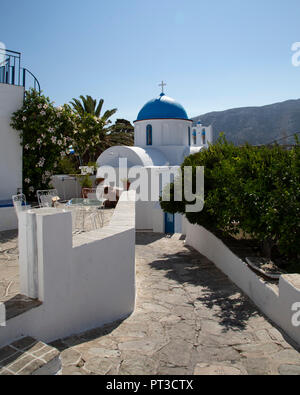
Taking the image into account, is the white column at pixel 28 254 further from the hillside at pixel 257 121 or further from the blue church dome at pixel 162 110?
the hillside at pixel 257 121

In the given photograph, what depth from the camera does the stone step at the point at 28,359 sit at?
2.90m

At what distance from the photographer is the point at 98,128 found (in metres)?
14.2

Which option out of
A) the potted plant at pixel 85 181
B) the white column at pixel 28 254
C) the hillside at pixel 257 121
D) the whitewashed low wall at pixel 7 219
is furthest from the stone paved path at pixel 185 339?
the hillside at pixel 257 121

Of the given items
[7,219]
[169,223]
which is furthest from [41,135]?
[169,223]

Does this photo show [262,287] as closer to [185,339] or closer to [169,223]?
[185,339]

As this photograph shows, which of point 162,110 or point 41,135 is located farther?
point 162,110

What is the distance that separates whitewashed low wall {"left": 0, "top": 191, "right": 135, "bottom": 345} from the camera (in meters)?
3.75

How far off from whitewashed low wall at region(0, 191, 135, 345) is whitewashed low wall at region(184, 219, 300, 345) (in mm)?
2159

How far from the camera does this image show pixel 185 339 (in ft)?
15.0

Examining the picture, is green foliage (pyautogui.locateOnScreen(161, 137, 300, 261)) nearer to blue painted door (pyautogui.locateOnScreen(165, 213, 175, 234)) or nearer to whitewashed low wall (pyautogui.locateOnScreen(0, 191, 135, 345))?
whitewashed low wall (pyautogui.locateOnScreen(0, 191, 135, 345))

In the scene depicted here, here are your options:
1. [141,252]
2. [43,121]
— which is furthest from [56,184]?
[141,252]

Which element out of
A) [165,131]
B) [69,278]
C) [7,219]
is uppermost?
[165,131]

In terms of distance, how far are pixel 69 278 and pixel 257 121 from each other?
3680 inches
